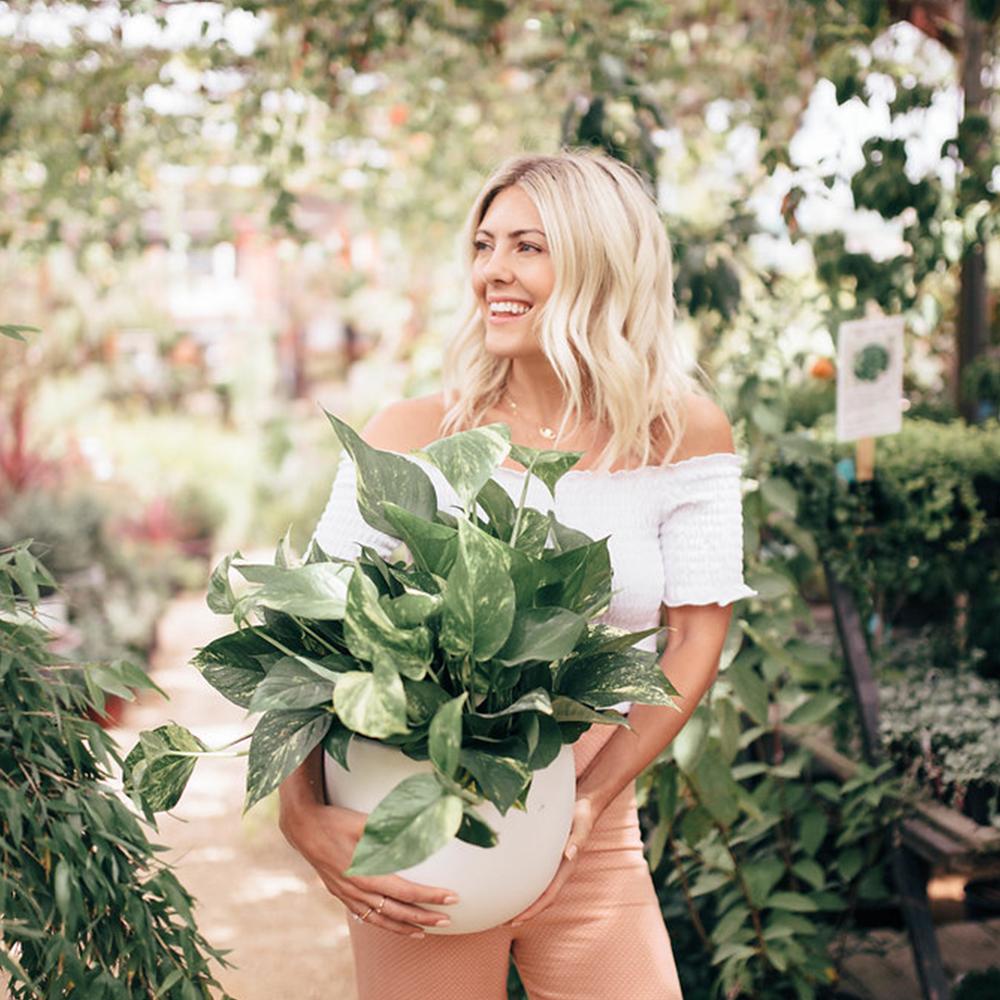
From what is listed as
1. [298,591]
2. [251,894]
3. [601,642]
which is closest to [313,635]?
[298,591]

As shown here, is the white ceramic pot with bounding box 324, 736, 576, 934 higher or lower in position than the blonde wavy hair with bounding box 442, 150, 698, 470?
lower

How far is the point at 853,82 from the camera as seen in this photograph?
2.49 metres

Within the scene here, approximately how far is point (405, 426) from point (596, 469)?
0.25m

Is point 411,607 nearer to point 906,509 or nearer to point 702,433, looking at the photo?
point 702,433

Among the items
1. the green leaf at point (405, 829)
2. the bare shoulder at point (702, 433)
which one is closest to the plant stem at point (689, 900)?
the bare shoulder at point (702, 433)

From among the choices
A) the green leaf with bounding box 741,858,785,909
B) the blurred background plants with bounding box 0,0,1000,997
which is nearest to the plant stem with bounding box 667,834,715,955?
the blurred background plants with bounding box 0,0,1000,997

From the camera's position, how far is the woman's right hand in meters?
1.22

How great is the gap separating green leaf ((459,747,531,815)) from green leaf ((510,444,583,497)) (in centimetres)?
31

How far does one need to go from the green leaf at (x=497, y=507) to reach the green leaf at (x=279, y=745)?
0.26 metres

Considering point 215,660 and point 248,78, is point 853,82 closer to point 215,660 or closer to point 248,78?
point 215,660

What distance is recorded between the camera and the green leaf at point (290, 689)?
111 cm

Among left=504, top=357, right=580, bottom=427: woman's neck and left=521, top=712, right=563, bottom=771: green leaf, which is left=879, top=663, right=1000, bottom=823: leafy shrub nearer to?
left=504, top=357, right=580, bottom=427: woman's neck

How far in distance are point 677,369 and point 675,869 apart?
4.43 ft

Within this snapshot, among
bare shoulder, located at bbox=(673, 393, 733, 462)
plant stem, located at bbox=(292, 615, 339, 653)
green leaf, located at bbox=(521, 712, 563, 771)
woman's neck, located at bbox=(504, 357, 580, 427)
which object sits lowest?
green leaf, located at bbox=(521, 712, 563, 771)
